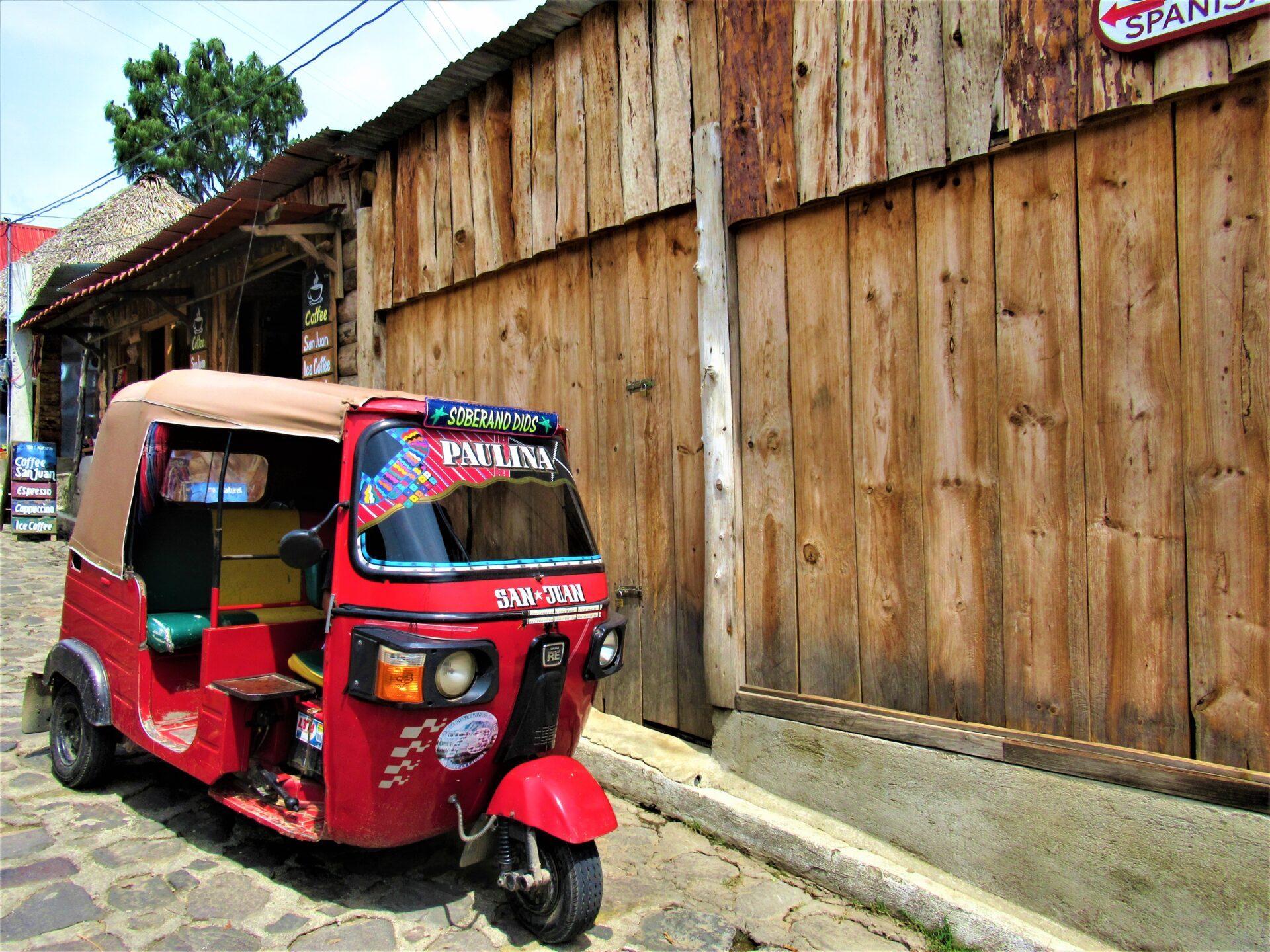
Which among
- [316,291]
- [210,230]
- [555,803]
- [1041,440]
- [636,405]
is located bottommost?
[555,803]

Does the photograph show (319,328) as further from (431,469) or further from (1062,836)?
(1062,836)

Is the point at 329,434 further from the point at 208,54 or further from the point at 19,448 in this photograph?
the point at 208,54

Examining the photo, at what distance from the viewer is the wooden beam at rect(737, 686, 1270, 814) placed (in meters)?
2.95

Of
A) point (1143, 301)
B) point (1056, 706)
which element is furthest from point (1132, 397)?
point (1056, 706)

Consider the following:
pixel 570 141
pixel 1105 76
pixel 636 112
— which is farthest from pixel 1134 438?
pixel 570 141

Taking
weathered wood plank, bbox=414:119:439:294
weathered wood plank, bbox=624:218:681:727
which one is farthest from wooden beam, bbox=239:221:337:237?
weathered wood plank, bbox=624:218:681:727

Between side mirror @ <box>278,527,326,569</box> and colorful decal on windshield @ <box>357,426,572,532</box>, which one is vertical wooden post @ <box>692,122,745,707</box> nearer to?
colorful decal on windshield @ <box>357,426,572,532</box>

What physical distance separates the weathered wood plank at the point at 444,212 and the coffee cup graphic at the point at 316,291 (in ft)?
7.05

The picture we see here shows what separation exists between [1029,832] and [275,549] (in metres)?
3.95

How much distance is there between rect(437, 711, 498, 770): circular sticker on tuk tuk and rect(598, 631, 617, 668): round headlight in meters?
0.56

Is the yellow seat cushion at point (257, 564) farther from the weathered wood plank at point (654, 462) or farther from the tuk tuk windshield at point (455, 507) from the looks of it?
the weathered wood plank at point (654, 462)

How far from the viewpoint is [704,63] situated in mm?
4793

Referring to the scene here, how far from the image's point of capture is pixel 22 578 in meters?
10.5

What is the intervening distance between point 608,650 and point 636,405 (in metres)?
1.98
